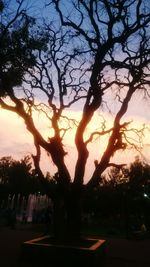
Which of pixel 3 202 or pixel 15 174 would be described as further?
pixel 3 202

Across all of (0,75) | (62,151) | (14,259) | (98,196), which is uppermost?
(98,196)

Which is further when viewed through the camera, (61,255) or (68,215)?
(68,215)

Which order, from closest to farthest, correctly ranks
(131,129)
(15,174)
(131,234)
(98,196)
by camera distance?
(131,129), (131,234), (98,196), (15,174)

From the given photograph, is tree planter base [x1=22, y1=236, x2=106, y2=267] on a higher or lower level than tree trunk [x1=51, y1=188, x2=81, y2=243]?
lower

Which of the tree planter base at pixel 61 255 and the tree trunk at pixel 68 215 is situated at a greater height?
the tree trunk at pixel 68 215

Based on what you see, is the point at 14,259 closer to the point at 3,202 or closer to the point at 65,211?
the point at 65,211

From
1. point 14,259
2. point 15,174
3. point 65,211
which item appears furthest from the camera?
point 15,174

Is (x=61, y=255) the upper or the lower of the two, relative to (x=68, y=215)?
lower

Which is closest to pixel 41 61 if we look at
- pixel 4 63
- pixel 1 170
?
pixel 4 63

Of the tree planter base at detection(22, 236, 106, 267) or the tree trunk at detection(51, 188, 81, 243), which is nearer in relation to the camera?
the tree planter base at detection(22, 236, 106, 267)

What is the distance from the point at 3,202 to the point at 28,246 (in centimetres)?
7197

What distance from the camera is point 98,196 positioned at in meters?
65.9

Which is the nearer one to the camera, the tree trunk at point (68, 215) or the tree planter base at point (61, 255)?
the tree planter base at point (61, 255)

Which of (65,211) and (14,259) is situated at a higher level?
(65,211)
